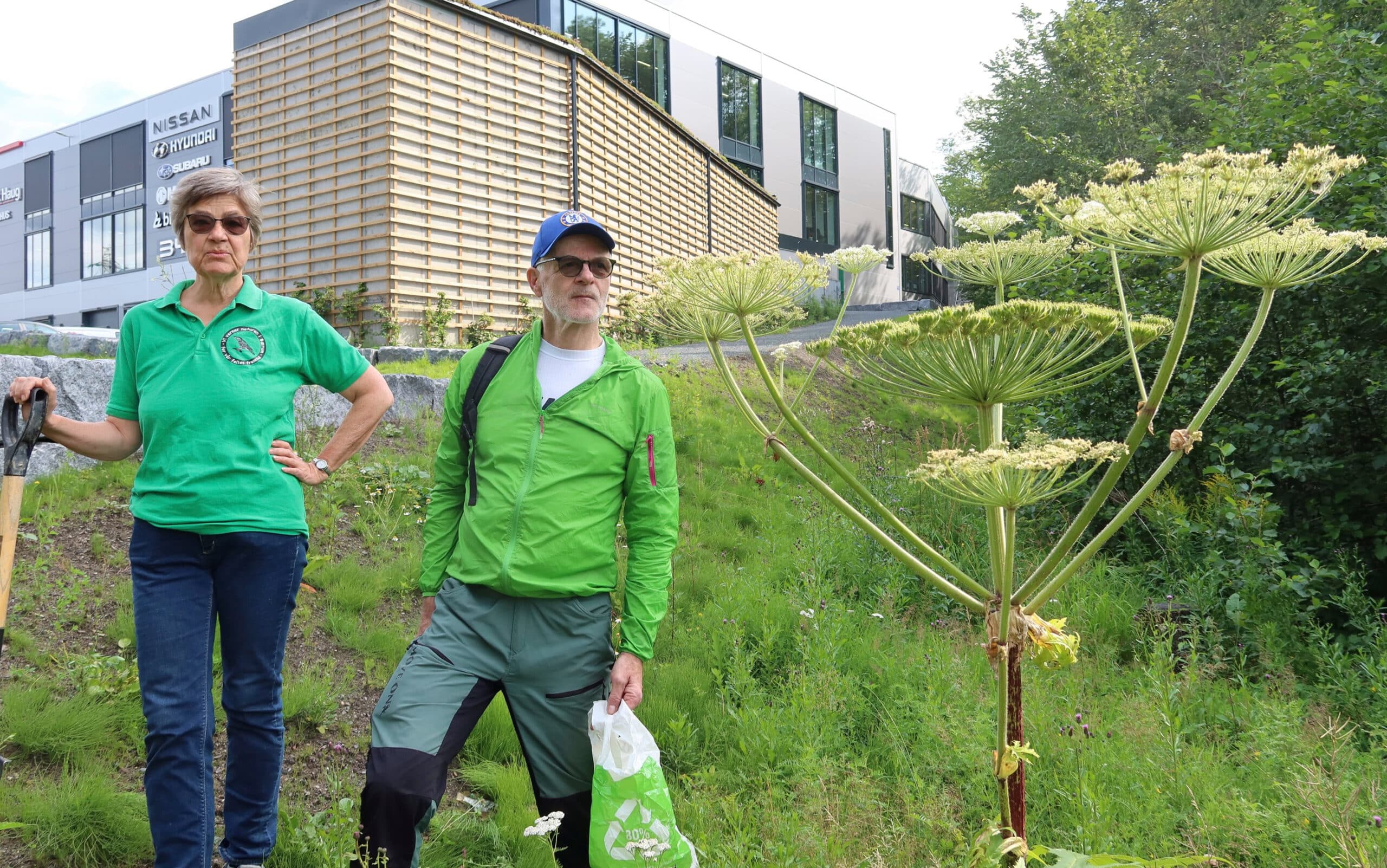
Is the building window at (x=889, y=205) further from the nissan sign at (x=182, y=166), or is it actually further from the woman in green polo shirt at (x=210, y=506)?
the woman in green polo shirt at (x=210, y=506)

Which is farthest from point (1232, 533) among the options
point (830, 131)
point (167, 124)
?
point (167, 124)

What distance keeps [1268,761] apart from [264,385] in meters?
3.79

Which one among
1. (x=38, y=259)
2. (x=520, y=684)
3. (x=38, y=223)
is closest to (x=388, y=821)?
(x=520, y=684)

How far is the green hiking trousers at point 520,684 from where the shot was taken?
2598mm

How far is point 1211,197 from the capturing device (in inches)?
55.0

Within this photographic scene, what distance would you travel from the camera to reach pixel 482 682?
9.07ft

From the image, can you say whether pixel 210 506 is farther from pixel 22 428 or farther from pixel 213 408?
pixel 22 428

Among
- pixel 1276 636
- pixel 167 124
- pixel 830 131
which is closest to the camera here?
pixel 1276 636

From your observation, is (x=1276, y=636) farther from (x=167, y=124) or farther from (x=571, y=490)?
(x=167, y=124)

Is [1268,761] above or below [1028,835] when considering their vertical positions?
above

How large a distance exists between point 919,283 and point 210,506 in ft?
157

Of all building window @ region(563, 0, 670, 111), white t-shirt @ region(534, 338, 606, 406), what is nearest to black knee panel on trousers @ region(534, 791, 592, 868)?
white t-shirt @ region(534, 338, 606, 406)

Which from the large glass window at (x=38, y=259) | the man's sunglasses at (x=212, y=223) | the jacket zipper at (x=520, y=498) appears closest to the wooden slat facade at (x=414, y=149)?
the man's sunglasses at (x=212, y=223)

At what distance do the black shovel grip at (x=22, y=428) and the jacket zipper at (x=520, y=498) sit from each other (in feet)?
4.79
